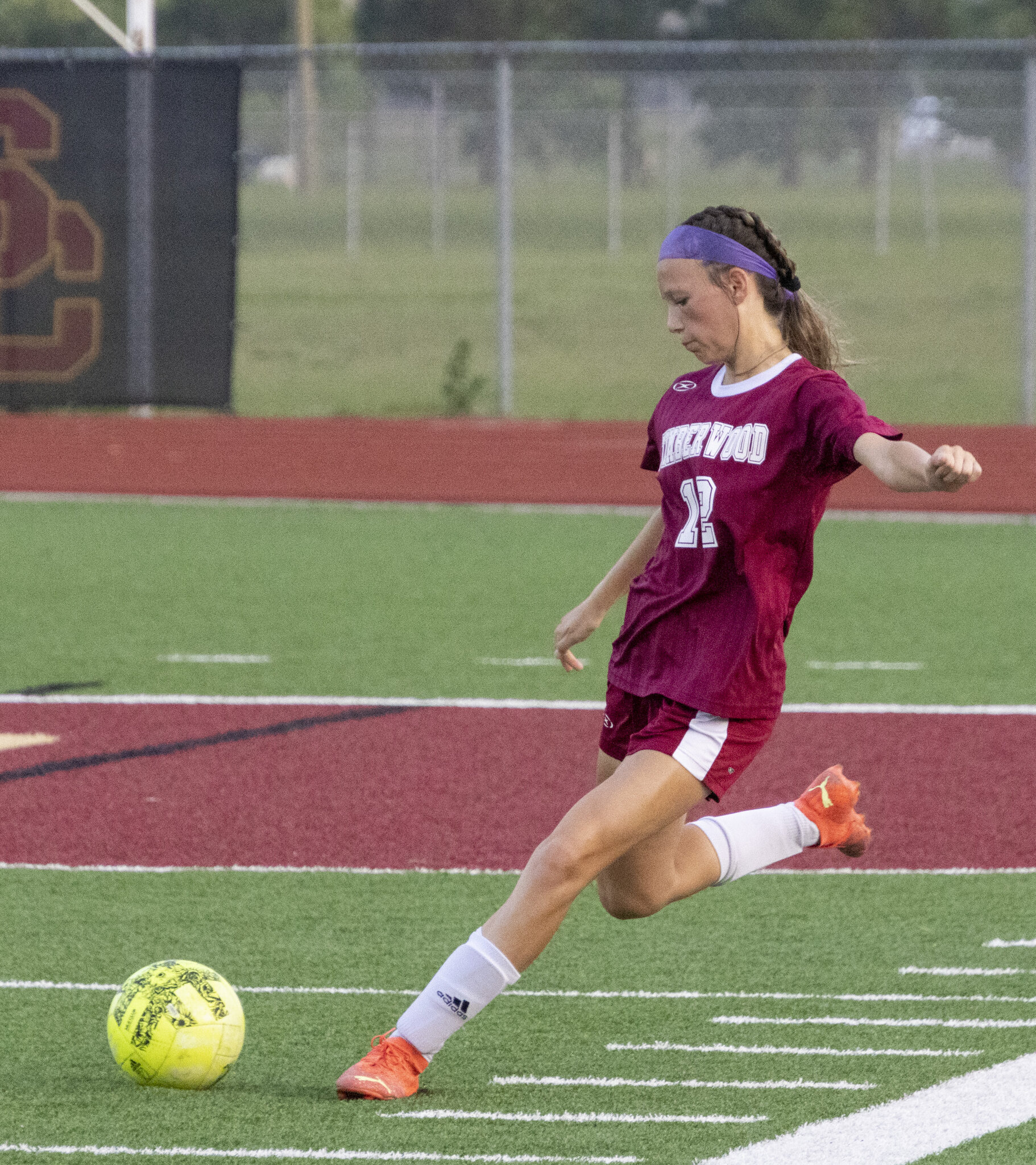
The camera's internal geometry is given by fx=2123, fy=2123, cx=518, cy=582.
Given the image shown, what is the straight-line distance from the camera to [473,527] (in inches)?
626

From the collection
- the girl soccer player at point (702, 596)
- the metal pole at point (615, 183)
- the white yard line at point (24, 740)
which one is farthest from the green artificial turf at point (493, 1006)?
the metal pole at point (615, 183)

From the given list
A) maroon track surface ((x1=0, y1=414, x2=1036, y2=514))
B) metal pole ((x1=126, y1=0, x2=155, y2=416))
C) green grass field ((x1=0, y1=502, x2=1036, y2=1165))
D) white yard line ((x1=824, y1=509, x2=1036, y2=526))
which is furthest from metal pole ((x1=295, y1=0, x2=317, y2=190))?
green grass field ((x1=0, y1=502, x2=1036, y2=1165))

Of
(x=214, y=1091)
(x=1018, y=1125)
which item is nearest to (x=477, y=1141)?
(x=214, y=1091)

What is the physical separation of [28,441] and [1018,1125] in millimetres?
15072

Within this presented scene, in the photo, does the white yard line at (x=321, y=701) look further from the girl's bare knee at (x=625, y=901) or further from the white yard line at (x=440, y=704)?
the girl's bare knee at (x=625, y=901)

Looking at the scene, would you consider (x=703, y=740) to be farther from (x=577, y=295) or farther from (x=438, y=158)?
(x=577, y=295)

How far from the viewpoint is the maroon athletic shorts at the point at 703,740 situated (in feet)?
14.4

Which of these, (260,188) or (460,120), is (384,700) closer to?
(460,120)

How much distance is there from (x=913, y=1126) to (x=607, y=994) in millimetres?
1164

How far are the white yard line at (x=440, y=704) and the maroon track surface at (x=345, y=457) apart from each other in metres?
7.72

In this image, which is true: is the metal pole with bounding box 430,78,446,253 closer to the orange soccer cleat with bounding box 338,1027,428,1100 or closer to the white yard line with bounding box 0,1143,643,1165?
the orange soccer cleat with bounding box 338,1027,428,1100

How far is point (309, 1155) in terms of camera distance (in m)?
3.98

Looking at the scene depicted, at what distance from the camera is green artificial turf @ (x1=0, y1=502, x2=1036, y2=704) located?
9805mm

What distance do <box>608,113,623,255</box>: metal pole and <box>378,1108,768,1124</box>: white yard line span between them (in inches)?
716
